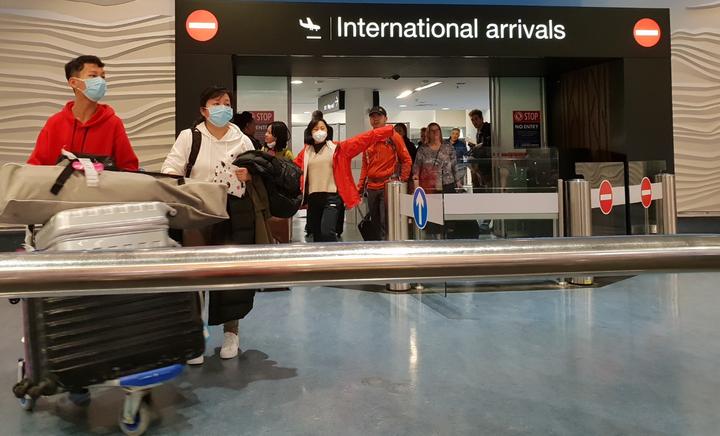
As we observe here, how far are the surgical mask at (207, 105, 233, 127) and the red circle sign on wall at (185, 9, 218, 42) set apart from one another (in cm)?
395

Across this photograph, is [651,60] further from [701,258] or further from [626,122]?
[701,258]

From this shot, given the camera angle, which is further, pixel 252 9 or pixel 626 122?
pixel 626 122

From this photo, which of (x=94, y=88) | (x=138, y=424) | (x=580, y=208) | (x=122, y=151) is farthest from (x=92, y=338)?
(x=580, y=208)

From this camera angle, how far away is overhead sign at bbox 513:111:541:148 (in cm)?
890

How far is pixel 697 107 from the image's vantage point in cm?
798

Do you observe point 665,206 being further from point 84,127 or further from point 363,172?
→ point 84,127

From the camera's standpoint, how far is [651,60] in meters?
7.27

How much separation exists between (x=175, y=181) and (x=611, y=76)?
6820 millimetres

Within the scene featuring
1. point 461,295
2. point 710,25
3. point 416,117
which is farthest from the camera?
point 416,117

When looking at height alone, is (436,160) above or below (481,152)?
below

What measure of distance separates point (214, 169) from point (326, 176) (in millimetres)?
2142

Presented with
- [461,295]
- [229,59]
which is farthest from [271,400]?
[229,59]


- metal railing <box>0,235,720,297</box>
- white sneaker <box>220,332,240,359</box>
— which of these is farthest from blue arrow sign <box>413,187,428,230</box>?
metal railing <box>0,235,720,297</box>

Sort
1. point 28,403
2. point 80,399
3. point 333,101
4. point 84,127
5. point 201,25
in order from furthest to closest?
point 333,101
point 201,25
point 84,127
point 80,399
point 28,403
